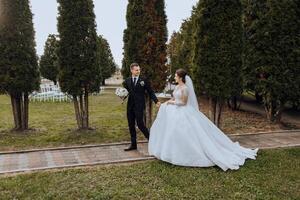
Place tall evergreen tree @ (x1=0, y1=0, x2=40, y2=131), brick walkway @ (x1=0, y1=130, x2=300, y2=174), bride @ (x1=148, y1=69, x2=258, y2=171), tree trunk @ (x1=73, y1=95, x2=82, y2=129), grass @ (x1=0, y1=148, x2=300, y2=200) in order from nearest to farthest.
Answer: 1. grass @ (x1=0, y1=148, x2=300, y2=200)
2. bride @ (x1=148, y1=69, x2=258, y2=171)
3. brick walkway @ (x1=0, y1=130, x2=300, y2=174)
4. tall evergreen tree @ (x1=0, y1=0, x2=40, y2=131)
5. tree trunk @ (x1=73, y1=95, x2=82, y2=129)

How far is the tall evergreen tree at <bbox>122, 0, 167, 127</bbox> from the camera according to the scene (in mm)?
10523

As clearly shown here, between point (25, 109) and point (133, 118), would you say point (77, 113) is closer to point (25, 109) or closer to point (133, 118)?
point (25, 109)

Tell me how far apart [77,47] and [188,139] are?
4.81 metres

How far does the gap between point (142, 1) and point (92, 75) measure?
9.24ft

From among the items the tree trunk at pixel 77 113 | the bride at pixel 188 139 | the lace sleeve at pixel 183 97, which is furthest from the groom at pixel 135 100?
the tree trunk at pixel 77 113

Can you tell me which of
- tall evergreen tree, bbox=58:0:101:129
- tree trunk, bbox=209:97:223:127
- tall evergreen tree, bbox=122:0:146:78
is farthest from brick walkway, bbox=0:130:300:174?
tall evergreen tree, bbox=122:0:146:78

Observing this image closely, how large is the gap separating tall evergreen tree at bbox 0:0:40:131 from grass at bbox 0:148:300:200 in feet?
14.7

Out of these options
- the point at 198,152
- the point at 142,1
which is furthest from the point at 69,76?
the point at 198,152

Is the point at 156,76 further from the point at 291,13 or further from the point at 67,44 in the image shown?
the point at 291,13

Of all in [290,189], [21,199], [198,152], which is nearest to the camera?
[21,199]

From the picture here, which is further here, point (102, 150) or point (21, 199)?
point (102, 150)

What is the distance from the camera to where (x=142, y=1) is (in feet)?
34.3

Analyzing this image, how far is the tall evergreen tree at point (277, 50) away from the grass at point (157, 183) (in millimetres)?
4791

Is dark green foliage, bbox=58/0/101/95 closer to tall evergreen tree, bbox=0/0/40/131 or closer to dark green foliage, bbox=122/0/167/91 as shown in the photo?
tall evergreen tree, bbox=0/0/40/131
